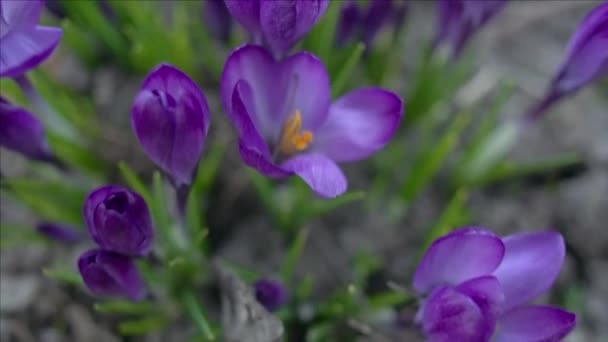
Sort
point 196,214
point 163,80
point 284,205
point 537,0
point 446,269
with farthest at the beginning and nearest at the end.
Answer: point 537,0
point 284,205
point 196,214
point 446,269
point 163,80

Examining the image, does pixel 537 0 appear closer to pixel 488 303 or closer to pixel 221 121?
pixel 221 121

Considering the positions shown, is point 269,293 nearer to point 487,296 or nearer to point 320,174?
point 320,174

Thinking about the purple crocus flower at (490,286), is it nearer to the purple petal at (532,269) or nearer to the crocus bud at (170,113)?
the purple petal at (532,269)

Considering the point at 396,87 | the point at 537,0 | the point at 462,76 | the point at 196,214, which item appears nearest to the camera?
the point at 196,214

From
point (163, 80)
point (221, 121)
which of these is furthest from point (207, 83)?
point (163, 80)

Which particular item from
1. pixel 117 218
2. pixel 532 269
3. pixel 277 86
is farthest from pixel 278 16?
pixel 532 269

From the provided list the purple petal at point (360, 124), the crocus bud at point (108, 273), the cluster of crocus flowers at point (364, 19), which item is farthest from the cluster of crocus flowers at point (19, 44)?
the cluster of crocus flowers at point (364, 19)

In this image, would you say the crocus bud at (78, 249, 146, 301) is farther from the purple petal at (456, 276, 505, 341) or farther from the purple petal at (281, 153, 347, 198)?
the purple petal at (456, 276, 505, 341)
